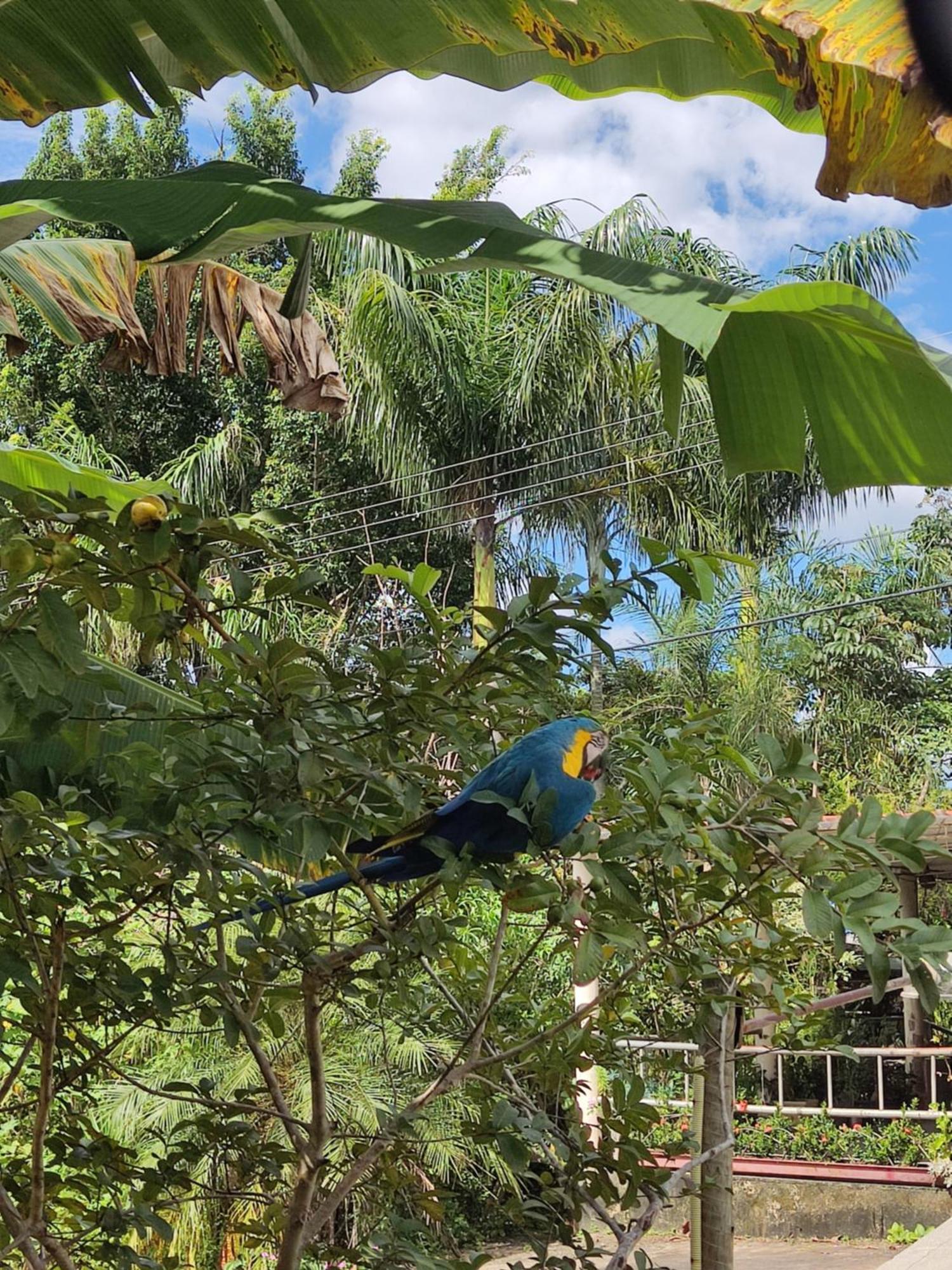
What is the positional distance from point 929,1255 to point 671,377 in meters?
3.46

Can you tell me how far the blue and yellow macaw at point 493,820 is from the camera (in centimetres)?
124

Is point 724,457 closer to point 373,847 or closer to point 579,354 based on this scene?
point 373,847

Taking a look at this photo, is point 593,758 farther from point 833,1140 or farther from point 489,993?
point 833,1140

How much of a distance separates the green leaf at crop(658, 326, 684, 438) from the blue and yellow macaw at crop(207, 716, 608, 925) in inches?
14.4

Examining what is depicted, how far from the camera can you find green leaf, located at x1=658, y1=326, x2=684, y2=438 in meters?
1.32

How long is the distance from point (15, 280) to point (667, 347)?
136 centimetres

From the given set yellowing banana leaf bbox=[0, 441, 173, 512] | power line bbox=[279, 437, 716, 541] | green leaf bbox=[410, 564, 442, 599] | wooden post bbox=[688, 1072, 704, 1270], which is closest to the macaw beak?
green leaf bbox=[410, 564, 442, 599]

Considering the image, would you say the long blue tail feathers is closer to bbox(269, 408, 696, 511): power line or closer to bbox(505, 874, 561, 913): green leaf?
bbox(505, 874, 561, 913): green leaf

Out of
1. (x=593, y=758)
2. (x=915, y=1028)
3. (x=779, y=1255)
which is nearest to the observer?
(x=593, y=758)

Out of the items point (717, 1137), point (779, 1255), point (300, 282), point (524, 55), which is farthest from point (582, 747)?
point (779, 1255)

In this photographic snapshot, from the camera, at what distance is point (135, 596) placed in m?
1.19

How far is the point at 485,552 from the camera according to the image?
9812mm

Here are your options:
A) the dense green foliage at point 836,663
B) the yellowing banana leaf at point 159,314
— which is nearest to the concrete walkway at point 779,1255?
the dense green foliage at point 836,663

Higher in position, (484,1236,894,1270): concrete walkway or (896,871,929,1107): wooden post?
(896,871,929,1107): wooden post
